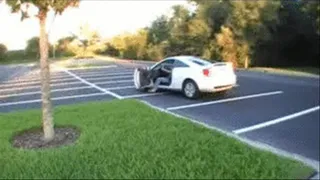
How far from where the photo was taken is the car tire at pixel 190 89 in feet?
37.1

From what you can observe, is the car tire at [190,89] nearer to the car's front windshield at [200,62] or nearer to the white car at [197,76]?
the white car at [197,76]

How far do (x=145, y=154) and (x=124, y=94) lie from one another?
7.23 metres

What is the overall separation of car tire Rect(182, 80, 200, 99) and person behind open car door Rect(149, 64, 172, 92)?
0.77 meters

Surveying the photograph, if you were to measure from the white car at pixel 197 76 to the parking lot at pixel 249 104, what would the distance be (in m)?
0.28

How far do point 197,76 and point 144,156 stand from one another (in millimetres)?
6034

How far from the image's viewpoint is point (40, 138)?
6883 mm

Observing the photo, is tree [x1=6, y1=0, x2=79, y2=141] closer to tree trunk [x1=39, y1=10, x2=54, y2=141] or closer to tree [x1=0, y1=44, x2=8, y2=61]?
tree trunk [x1=39, y1=10, x2=54, y2=141]

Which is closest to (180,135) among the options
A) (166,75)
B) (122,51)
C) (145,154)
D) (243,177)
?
(145,154)

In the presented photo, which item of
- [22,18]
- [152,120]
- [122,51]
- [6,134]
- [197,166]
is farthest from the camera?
[122,51]

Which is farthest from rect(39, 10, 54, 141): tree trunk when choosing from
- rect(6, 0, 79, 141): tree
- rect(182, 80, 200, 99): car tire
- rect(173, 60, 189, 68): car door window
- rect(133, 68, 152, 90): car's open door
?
rect(133, 68, 152, 90): car's open door

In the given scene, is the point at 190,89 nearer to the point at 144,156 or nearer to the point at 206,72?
the point at 206,72

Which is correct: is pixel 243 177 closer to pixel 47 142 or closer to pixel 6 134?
pixel 47 142

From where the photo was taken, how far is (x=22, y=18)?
21.5 ft

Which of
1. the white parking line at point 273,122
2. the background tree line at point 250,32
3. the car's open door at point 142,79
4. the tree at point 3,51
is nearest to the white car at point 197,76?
the car's open door at point 142,79
